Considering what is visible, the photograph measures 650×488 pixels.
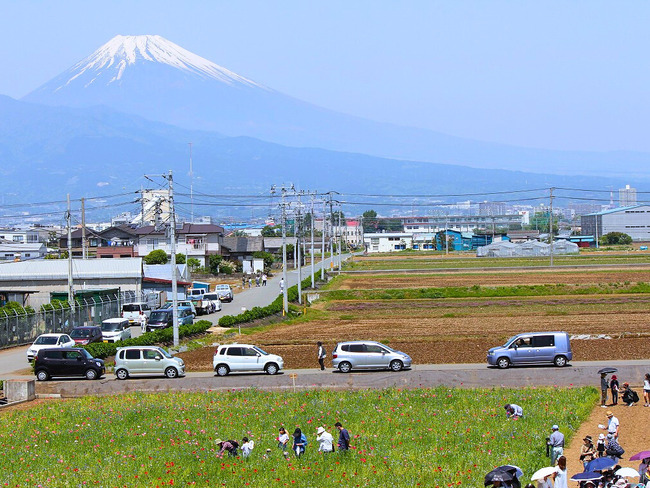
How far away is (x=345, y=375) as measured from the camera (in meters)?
30.3

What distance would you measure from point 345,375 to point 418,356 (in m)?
6.12

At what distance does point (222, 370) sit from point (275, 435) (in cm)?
1111

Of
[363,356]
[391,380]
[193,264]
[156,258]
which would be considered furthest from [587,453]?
[193,264]

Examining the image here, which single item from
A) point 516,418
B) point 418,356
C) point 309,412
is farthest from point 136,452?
point 418,356

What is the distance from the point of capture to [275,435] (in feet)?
71.8

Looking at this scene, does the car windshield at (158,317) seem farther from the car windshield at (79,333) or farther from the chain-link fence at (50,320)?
the car windshield at (79,333)

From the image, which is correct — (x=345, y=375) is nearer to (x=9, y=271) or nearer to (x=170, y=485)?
(x=170, y=485)

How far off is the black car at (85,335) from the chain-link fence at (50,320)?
479cm

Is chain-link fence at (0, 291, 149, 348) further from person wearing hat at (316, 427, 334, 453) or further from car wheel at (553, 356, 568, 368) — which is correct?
person wearing hat at (316, 427, 334, 453)

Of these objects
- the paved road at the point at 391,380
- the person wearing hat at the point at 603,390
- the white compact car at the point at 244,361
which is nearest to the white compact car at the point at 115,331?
the paved road at the point at 391,380

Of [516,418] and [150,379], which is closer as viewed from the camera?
[516,418]

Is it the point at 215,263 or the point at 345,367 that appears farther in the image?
the point at 215,263

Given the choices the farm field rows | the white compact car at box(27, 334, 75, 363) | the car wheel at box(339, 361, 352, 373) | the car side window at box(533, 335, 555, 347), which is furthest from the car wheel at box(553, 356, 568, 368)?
the white compact car at box(27, 334, 75, 363)

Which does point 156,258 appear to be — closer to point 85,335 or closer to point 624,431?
point 85,335
